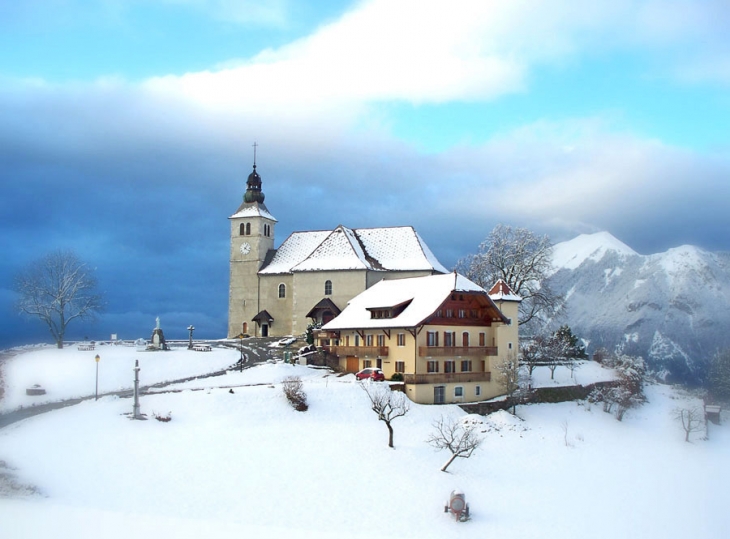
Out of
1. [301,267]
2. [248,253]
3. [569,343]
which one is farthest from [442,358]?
[248,253]

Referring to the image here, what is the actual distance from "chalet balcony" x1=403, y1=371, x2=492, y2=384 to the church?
23180 millimetres

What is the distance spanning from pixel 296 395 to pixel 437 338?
1186 centimetres

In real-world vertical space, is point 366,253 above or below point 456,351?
above

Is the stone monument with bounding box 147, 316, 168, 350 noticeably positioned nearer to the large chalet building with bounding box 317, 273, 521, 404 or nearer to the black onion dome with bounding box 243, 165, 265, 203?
the large chalet building with bounding box 317, 273, 521, 404

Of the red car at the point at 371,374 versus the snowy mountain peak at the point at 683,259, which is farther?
the red car at the point at 371,374

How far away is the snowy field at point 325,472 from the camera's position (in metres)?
27.4

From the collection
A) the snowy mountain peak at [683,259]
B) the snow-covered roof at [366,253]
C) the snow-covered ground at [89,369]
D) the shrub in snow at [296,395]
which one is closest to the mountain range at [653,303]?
the snowy mountain peak at [683,259]

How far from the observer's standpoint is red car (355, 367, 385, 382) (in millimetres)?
47344

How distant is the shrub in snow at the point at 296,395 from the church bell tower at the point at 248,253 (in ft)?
123

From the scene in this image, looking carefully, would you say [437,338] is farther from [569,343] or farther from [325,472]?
[569,343]

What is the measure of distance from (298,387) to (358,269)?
30018 mm

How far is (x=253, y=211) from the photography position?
84000 mm

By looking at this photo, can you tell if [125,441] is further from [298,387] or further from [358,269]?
[358,269]

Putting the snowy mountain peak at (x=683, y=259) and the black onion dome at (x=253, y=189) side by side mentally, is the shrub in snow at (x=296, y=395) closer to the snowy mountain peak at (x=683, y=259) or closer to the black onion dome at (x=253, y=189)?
the snowy mountain peak at (x=683, y=259)
